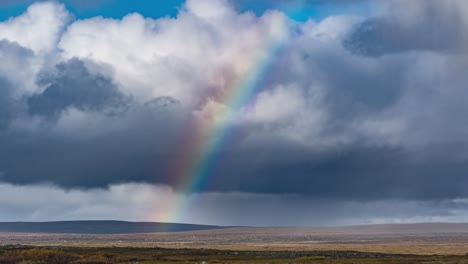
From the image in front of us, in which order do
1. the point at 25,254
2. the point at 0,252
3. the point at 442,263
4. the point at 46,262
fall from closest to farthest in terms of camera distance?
the point at 442,263 < the point at 46,262 < the point at 25,254 < the point at 0,252

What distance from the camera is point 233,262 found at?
99.8m

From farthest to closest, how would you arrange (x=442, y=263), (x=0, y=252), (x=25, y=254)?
1. (x=0, y=252)
2. (x=25, y=254)
3. (x=442, y=263)

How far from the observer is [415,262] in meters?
98.6

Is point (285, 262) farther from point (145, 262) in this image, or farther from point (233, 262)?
point (145, 262)

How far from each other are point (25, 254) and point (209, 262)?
28987 mm

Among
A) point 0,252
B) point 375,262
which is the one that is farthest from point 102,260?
point 375,262

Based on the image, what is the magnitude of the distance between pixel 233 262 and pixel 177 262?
792 cm

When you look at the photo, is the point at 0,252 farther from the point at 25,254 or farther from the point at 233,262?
the point at 233,262

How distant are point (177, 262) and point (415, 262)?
110 feet

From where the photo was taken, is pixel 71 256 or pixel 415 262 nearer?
pixel 415 262

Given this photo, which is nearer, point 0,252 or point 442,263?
point 442,263

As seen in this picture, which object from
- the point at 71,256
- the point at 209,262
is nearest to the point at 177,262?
the point at 209,262

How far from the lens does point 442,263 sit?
92.8 meters

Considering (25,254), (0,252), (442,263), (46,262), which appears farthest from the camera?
(0,252)
